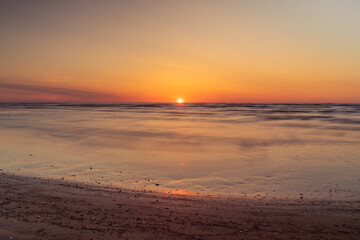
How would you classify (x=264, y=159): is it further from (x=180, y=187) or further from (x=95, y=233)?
(x=95, y=233)

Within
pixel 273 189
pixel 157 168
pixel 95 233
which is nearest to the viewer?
pixel 95 233

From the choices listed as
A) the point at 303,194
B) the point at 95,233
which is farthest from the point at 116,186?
the point at 303,194

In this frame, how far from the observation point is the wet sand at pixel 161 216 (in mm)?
4641

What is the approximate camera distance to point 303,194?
6.88 meters

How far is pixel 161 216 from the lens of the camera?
534cm

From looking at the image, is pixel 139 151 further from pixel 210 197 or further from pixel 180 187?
pixel 210 197

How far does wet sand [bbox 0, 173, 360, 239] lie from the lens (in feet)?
15.2

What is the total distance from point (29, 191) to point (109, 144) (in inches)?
336

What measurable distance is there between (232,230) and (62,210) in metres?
3.77

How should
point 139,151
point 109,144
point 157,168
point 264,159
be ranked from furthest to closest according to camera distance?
1. point 109,144
2. point 139,151
3. point 264,159
4. point 157,168

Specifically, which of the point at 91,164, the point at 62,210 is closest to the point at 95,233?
the point at 62,210

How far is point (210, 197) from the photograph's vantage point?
6648 millimetres

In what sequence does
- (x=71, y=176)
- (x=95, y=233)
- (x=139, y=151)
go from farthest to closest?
(x=139, y=151) → (x=71, y=176) → (x=95, y=233)

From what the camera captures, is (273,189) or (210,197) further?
(273,189)
